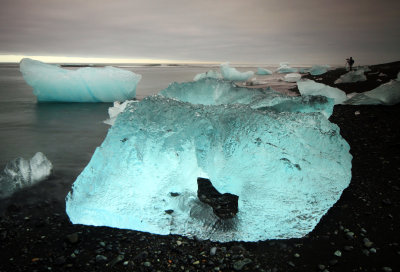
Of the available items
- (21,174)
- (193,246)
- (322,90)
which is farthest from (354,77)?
(21,174)

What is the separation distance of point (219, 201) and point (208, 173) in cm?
30

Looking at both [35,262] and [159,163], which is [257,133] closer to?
[159,163]

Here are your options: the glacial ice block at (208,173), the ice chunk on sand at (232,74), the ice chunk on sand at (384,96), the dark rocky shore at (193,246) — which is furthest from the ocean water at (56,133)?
the ice chunk on sand at (232,74)

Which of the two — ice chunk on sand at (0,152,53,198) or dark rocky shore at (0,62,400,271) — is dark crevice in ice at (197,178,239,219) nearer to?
dark rocky shore at (0,62,400,271)

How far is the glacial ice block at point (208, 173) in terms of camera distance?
203 centimetres

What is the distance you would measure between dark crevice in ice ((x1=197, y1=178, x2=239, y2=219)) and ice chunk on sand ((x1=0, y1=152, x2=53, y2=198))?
180 cm

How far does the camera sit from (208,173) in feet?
7.67

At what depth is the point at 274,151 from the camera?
7.58 ft

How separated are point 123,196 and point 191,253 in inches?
28.0

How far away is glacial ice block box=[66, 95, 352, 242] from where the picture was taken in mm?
2025

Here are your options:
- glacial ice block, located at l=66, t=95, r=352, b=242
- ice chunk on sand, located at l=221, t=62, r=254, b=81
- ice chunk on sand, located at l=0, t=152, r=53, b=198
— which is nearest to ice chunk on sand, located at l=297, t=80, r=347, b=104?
glacial ice block, located at l=66, t=95, r=352, b=242

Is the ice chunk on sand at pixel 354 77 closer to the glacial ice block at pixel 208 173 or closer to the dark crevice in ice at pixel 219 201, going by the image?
the glacial ice block at pixel 208 173

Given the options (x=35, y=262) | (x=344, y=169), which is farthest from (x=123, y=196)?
(x=344, y=169)

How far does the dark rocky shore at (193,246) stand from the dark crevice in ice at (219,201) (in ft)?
1.23
